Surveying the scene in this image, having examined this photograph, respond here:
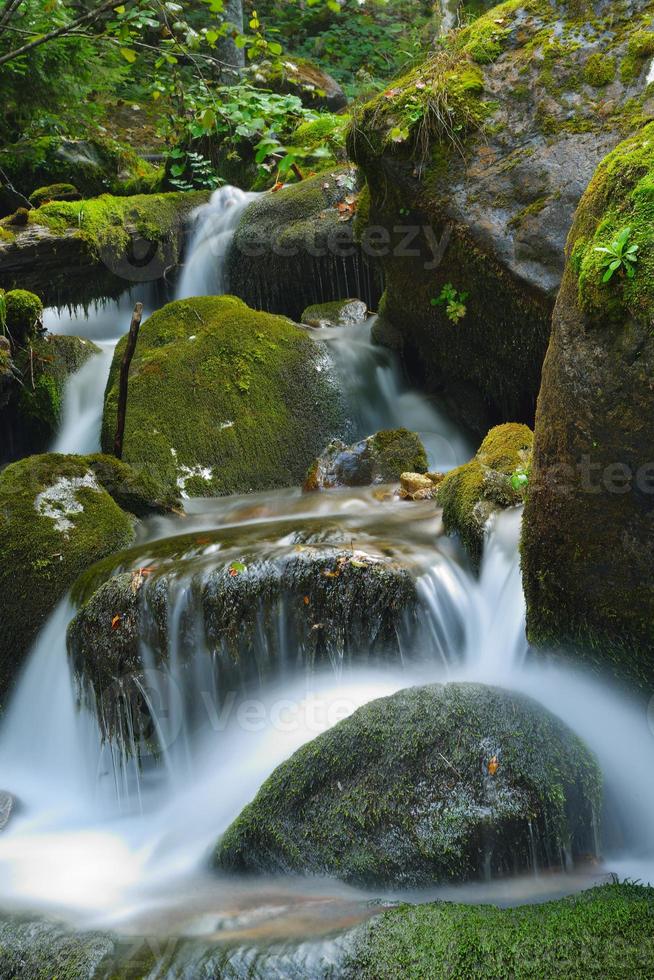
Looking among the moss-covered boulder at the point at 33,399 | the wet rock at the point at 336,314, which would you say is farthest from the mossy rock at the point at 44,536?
the wet rock at the point at 336,314

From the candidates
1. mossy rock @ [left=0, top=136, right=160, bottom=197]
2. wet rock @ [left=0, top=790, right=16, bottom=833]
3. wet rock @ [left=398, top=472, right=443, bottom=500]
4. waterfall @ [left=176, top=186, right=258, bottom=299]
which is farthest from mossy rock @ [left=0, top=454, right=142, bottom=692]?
mossy rock @ [left=0, top=136, right=160, bottom=197]

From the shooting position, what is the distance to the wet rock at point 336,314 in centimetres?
815

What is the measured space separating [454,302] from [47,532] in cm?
341

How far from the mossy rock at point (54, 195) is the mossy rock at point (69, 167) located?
865mm

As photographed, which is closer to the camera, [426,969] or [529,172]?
[426,969]

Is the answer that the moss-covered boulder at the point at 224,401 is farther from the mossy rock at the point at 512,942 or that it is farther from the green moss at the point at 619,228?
the mossy rock at the point at 512,942

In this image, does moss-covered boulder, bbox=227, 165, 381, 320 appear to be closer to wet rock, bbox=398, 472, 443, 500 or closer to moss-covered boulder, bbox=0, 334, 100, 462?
moss-covered boulder, bbox=0, 334, 100, 462

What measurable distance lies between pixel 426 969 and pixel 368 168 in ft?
19.0

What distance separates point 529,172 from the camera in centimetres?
570

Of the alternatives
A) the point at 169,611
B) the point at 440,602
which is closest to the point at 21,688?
the point at 169,611

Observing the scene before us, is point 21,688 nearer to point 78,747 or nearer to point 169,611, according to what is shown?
point 78,747

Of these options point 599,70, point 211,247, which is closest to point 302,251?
point 211,247

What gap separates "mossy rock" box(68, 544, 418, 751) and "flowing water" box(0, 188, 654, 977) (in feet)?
0.06

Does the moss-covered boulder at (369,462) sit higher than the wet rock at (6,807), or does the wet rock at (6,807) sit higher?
the moss-covered boulder at (369,462)
